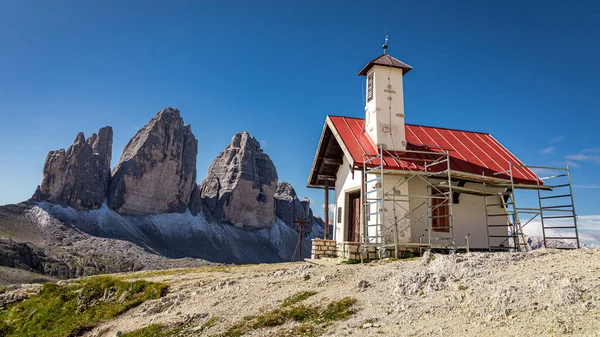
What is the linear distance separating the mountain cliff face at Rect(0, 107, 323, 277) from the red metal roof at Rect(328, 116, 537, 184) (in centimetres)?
6722

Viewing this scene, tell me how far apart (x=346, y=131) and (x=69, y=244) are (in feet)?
307

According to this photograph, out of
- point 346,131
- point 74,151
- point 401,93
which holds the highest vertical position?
point 74,151

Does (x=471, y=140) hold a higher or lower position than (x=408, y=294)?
higher

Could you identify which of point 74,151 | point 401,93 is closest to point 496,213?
point 401,93

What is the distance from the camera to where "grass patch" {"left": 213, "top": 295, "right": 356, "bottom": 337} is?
7867 millimetres

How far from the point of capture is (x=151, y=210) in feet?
414

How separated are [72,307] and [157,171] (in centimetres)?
11962

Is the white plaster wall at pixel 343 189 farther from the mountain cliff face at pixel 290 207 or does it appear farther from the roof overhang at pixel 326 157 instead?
the mountain cliff face at pixel 290 207

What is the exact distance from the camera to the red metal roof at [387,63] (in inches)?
779

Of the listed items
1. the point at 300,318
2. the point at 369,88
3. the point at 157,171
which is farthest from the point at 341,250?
the point at 157,171

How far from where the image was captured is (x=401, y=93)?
65.6ft

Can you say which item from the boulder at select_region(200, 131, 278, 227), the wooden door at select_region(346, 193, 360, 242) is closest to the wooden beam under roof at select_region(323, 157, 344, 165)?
the wooden door at select_region(346, 193, 360, 242)

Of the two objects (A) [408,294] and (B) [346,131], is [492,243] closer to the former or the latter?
(B) [346,131]

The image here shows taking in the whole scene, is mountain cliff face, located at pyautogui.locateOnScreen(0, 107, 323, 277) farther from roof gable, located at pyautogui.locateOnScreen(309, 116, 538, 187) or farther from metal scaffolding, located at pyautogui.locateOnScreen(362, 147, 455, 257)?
metal scaffolding, located at pyautogui.locateOnScreen(362, 147, 455, 257)
